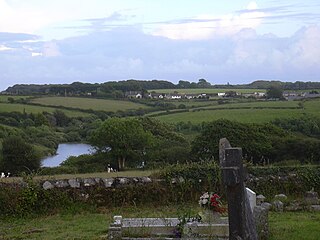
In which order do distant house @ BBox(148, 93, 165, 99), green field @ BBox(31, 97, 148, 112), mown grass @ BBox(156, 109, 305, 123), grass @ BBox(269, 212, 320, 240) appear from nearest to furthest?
grass @ BBox(269, 212, 320, 240) < mown grass @ BBox(156, 109, 305, 123) < green field @ BBox(31, 97, 148, 112) < distant house @ BBox(148, 93, 165, 99)

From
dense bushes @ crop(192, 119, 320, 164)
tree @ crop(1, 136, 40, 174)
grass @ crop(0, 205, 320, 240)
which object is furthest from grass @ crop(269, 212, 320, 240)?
dense bushes @ crop(192, 119, 320, 164)

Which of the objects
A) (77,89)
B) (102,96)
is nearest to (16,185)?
(102,96)

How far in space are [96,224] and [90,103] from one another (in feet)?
251

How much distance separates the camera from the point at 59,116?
7862 cm

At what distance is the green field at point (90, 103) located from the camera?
277 feet

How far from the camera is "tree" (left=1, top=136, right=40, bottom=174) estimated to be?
3803 cm

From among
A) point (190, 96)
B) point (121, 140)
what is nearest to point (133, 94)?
point (190, 96)

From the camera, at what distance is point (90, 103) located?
8769 centimetres

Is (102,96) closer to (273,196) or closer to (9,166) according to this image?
(9,166)

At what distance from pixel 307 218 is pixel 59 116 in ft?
227

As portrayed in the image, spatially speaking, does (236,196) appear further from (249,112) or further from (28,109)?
(28,109)

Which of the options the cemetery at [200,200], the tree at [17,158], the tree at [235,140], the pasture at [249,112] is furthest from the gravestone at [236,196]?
the pasture at [249,112]

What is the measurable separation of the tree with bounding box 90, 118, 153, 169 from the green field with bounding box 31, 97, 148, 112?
3121cm

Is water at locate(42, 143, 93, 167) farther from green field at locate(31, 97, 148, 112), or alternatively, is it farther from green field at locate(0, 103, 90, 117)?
green field at locate(31, 97, 148, 112)
